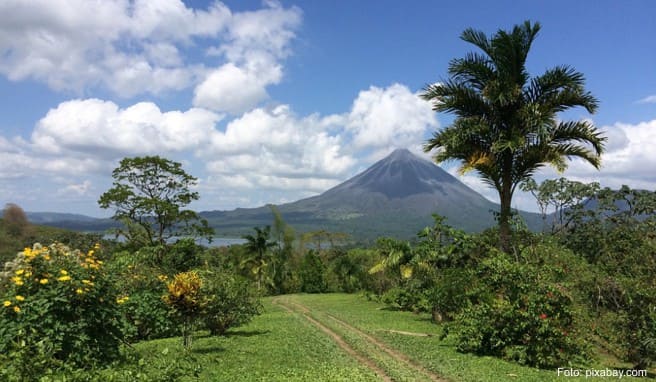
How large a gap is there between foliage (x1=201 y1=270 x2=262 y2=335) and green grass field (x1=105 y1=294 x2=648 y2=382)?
1.38ft

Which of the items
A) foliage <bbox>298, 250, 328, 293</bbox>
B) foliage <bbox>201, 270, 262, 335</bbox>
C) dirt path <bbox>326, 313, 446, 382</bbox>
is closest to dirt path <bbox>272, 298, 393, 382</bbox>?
dirt path <bbox>326, 313, 446, 382</bbox>

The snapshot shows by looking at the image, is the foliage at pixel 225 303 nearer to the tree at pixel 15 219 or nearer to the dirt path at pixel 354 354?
the dirt path at pixel 354 354

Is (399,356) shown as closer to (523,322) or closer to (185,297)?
(523,322)

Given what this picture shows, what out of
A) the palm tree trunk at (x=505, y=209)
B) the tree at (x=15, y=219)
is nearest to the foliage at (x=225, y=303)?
the palm tree trunk at (x=505, y=209)

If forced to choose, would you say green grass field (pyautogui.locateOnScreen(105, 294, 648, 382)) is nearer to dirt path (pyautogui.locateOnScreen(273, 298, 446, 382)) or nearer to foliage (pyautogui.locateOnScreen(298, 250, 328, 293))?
dirt path (pyautogui.locateOnScreen(273, 298, 446, 382))

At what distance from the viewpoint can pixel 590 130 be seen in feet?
39.6

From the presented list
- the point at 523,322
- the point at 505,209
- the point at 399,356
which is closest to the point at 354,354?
the point at 399,356

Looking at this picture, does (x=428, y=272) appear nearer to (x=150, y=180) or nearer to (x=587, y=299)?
(x=587, y=299)

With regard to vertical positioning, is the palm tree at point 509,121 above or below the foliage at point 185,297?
above

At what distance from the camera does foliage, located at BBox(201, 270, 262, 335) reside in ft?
39.3

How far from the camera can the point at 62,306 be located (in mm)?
6539

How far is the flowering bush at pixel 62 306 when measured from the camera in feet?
21.0

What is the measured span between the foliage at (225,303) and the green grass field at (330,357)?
420mm

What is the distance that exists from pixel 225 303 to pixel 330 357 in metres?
3.68
